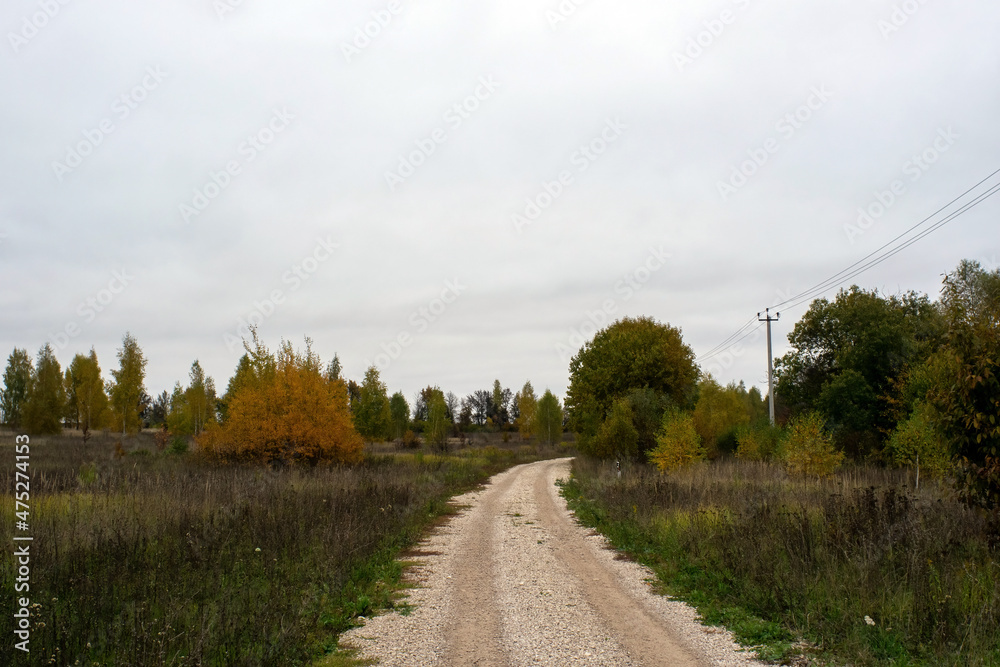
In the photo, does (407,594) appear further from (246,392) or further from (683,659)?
(246,392)

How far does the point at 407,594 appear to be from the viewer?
9.15 m

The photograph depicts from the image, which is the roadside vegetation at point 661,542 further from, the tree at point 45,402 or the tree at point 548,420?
the tree at point 548,420

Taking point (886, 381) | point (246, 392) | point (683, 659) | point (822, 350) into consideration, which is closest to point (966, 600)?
point (683, 659)

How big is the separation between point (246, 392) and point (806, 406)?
3255 cm

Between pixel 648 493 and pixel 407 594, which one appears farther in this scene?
pixel 648 493

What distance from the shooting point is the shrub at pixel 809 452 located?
19703mm

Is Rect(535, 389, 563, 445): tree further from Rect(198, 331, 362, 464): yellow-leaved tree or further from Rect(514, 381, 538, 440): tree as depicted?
Rect(198, 331, 362, 464): yellow-leaved tree

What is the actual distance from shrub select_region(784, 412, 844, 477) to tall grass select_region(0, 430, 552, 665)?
42.7 feet

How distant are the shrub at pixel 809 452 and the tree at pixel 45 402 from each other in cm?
5509

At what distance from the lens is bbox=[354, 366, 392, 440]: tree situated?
176 feet

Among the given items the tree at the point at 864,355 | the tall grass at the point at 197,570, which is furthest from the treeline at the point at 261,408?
the tree at the point at 864,355

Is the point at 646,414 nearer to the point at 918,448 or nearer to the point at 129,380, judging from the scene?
the point at 918,448

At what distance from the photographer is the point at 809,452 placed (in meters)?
20.0

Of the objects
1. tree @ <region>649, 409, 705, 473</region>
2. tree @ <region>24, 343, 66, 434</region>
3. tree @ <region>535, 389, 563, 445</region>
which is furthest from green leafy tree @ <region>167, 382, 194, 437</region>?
tree @ <region>649, 409, 705, 473</region>
